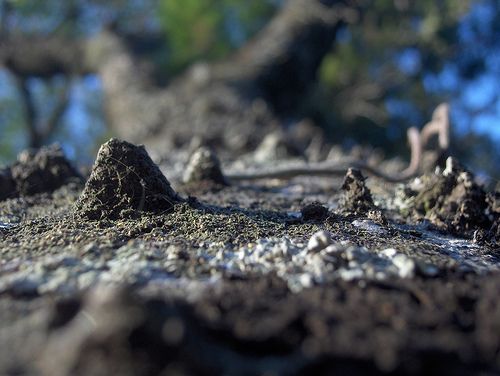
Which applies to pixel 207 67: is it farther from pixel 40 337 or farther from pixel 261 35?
pixel 40 337

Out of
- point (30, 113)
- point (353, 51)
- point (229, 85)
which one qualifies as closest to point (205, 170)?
point (229, 85)

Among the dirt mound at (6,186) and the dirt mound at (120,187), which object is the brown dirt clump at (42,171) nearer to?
the dirt mound at (6,186)

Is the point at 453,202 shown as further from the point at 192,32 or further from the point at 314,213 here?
the point at 192,32

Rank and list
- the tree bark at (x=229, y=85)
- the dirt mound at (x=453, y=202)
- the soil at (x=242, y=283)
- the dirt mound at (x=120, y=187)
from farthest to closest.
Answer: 1. the tree bark at (x=229, y=85)
2. the dirt mound at (x=453, y=202)
3. the dirt mound at (x=120, y=187)
4. the soil at (x=242, y=283)

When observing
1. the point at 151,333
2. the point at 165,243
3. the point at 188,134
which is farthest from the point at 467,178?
the point at 188,134

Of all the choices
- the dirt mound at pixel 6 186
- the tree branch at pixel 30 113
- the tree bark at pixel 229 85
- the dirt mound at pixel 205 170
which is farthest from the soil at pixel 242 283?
the tree branch at pixel 30 113

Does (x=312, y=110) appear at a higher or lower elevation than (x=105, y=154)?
higher

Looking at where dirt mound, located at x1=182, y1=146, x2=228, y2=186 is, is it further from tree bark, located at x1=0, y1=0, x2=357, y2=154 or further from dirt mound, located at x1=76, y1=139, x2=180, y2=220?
tree bark, located at x1=0, y1=0, x2=357, y2=154
